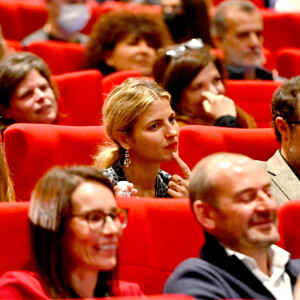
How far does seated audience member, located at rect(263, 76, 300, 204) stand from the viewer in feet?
3.72

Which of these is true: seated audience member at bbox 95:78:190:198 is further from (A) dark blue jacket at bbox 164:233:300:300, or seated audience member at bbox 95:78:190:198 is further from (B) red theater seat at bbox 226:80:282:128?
(B) red theater seat at bbox 226:80:282:128

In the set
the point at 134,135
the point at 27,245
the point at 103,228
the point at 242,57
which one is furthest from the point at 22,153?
the point at 242,57

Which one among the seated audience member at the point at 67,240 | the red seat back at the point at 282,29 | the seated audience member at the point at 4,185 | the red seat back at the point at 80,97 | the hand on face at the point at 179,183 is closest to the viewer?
the seated audience member at the point at 67,240

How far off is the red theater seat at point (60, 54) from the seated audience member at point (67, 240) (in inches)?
39.1

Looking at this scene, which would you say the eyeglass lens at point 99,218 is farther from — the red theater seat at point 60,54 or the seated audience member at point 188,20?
the seated audience member at point 188,20

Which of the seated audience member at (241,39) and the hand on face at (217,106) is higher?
the hand on face at (217,106)

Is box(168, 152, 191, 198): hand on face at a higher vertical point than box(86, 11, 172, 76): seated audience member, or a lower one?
higher

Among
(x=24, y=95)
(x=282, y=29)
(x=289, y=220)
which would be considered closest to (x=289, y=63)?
(x=282, y=29)

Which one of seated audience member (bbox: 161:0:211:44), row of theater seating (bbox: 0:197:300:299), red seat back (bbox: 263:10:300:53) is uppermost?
row of theater seating (bbox: 0:197:300:299)

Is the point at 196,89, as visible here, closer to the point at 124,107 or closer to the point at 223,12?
the point at 124,107

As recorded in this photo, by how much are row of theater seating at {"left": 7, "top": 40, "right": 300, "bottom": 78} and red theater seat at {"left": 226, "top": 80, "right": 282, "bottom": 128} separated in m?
0.24

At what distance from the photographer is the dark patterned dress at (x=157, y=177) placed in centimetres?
113

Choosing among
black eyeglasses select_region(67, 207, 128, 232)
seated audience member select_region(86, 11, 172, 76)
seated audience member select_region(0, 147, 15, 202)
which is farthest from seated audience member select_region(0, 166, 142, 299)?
seated audience member select_region(86, 11, 172, 76)

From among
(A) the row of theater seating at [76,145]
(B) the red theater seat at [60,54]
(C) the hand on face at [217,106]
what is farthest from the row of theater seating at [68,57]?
(A) the row of theater seating at [76,145]
